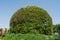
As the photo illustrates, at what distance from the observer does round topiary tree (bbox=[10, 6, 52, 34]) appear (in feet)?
51.0

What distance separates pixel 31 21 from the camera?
15.8m

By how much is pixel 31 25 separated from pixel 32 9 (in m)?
1.58

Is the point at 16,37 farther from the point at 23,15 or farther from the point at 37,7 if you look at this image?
the point at 37,7

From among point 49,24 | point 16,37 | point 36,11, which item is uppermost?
point 36,11

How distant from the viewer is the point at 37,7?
1720 centimetres

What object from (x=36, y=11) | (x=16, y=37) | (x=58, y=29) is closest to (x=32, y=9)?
(x=36, y=11)

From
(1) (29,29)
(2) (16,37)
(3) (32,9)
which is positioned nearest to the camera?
(2) (16,37)

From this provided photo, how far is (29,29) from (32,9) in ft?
6.07

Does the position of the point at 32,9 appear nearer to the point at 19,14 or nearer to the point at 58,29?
the point at 19,14

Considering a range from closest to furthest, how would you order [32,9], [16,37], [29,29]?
[16,37]
[29,29]
[32,9]

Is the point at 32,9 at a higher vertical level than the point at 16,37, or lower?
higher

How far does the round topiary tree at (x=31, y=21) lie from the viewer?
15555mm

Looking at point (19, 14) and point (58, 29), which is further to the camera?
point (58, 29)

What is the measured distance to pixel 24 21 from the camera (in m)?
15.8
